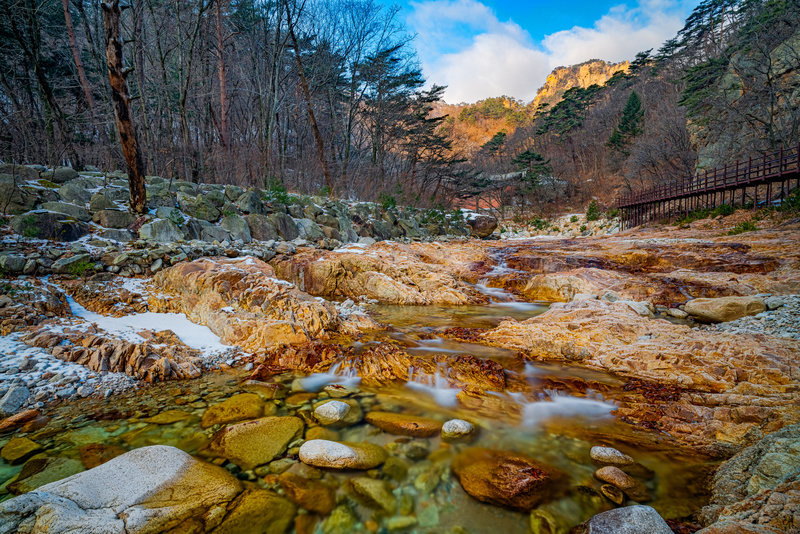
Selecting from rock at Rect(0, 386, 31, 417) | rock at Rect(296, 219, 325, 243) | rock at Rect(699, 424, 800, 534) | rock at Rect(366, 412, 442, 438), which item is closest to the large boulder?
rock at Rect(366, 412, 442, 438)

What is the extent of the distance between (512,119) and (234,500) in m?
79.7

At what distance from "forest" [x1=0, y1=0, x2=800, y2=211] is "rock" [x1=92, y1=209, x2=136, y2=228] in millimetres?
2710

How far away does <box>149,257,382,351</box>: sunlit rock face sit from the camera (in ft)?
13.4

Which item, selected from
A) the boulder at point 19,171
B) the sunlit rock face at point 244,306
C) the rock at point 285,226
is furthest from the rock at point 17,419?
the rock at point 285,226

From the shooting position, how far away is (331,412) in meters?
2.63

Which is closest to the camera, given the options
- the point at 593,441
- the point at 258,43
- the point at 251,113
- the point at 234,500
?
the point at 234,500

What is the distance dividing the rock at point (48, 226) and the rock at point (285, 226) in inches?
170

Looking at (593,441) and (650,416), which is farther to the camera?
(650,416)

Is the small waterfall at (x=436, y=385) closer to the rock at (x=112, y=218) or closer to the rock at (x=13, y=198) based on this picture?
the rock at (x=112, y=218)

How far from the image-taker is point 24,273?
410 cm

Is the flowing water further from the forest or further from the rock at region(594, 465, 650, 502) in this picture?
the forest

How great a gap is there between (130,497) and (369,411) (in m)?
1.61

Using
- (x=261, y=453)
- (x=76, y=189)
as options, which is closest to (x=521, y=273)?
(x=261, y=453)

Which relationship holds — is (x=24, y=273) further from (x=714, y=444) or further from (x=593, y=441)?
(x=714, y=444)
